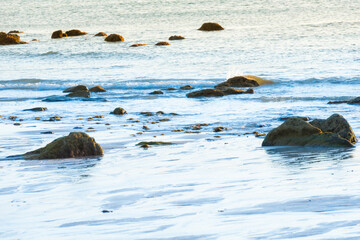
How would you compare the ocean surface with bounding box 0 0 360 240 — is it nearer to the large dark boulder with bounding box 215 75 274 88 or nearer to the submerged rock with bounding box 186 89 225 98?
the submerged rock with bounding box 186 89 225 98

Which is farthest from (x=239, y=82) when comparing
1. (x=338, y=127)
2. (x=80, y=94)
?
(x=338, y=127)

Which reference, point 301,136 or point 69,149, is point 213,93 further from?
point 69,149

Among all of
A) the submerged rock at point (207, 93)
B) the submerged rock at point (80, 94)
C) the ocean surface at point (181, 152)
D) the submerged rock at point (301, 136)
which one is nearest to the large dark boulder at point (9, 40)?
the ocean surface at point (181, 152)

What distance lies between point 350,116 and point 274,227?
9349mm

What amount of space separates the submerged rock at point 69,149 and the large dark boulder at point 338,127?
12.5 ft

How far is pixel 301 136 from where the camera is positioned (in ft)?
32.8

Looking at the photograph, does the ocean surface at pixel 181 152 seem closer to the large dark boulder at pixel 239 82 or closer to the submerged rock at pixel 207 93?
the submerged rock at pixel 207 93

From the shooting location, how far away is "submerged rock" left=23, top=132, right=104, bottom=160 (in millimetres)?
9398

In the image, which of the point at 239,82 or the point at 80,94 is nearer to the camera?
the point at 80,94

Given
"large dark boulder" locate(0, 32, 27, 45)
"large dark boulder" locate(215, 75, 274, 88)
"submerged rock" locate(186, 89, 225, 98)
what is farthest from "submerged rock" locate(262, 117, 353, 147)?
"large dark boulder" locate(0, 32, 27, 45)

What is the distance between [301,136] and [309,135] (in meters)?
0.13

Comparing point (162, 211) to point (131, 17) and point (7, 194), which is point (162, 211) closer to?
point (7, 194)

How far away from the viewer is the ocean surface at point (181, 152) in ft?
18.1

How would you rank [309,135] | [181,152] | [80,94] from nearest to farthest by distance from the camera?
[181,152] < [309,135] < [80,94]
